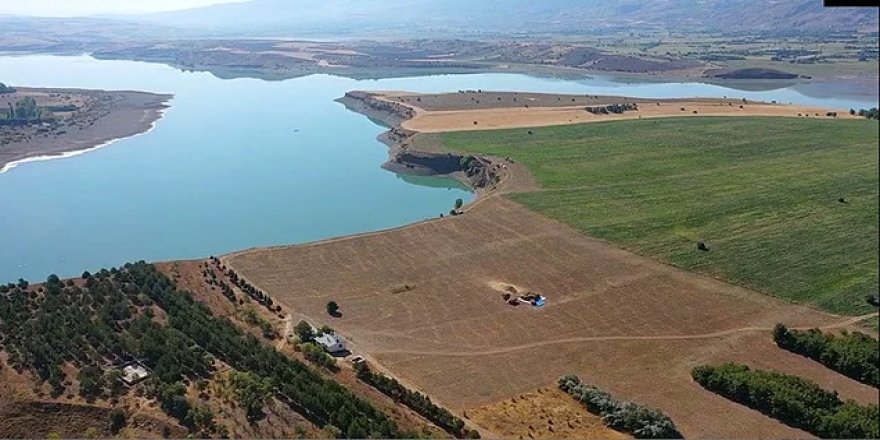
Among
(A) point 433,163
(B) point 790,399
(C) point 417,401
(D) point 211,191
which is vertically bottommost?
(B) point 790,399

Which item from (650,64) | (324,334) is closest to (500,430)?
(324,334)

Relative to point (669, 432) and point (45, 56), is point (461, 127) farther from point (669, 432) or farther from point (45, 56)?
point (45, 56)

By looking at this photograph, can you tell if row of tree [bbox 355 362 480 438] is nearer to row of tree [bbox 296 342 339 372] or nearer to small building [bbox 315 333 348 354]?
row of tree [bbox 296 342 339 372]

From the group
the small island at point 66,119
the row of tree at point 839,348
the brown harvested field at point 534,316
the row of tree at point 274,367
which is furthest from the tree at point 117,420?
the small island at point 66,119

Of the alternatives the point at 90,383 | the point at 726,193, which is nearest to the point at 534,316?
the point at 90,383

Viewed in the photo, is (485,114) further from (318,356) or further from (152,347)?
(152,347)

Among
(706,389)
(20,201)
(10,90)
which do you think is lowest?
(706,389)

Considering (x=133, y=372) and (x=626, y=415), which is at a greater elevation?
(x=133, y=372)
